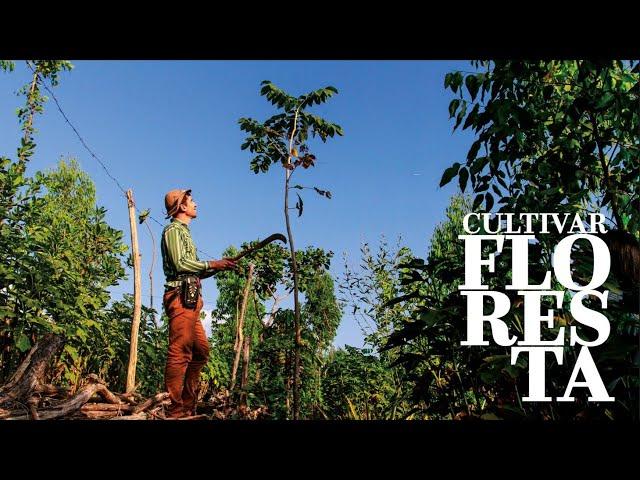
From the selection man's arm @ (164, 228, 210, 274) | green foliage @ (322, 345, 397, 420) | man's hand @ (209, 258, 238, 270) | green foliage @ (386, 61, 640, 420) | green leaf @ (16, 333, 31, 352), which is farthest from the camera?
green foliage @ (322, 345, 397, 420)

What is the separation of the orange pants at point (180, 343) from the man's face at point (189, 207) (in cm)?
57

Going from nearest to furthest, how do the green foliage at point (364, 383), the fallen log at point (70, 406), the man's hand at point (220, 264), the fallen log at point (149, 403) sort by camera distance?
the man's hand at point (220, 264)
the fallen log at point (70, 406)
the fallen log at point (149, 403)
the green foliage at point (364, 383)

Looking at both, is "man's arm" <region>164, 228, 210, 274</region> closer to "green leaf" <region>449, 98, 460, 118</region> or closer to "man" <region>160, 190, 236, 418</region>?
"man" <region>160, 190, 236, 418</region>

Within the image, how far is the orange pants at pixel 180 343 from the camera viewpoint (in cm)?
425

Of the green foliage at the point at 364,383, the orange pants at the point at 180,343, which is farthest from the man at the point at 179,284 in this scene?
the green foliage at the point at 364,383

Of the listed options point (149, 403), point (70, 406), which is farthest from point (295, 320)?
point (70, 406)

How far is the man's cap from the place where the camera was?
439 centimetres

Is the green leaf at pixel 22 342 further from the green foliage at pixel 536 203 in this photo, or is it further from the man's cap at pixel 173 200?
the green foliage at pixel 536 203

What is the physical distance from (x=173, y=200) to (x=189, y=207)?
126 millimetres

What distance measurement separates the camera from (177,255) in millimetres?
4211

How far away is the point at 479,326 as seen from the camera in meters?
3.04

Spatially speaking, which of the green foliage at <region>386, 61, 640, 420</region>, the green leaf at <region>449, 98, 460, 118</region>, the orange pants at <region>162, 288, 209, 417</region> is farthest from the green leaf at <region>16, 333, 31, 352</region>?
the green leaf at <region>449, 98, 460, 118</region>
